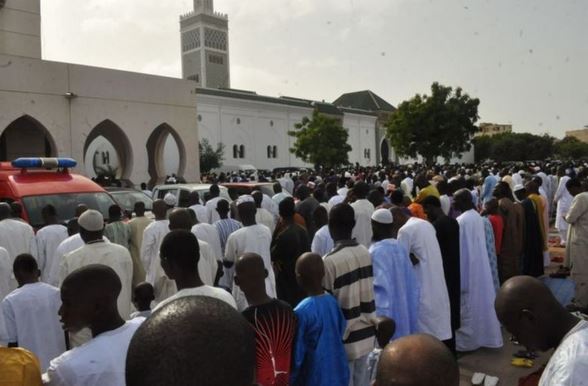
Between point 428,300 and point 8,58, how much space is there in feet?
60.6

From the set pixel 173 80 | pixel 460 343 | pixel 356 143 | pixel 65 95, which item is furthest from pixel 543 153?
pixel 460 343

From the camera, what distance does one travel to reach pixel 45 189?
804 cm

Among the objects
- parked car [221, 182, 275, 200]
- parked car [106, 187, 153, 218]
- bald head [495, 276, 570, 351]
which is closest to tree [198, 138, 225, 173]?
parked car [221, 182, 275, 200]

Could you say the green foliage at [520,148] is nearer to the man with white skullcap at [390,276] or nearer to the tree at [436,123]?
the tree at [436,123]

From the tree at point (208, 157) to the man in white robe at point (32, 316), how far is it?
43668 millimetres

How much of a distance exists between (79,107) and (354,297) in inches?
765

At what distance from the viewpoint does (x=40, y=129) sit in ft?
69.2

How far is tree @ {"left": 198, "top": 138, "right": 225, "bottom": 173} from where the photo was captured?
47.9 metres

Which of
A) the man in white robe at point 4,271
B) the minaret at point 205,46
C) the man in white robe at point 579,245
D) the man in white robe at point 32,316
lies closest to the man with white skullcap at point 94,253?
the man in white robe at point 32,316

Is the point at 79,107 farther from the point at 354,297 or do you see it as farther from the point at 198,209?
the point at 354,297

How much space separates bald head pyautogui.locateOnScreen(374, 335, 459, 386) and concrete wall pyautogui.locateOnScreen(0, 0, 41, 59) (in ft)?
79.0

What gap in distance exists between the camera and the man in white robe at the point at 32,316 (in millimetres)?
3779

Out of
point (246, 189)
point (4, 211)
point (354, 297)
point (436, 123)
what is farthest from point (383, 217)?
point (436, 123)

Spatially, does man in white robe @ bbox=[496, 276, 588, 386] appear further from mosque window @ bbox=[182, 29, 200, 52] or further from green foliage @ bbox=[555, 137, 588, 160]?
mosque window @ bbox=[182, 29, 200, 52]
